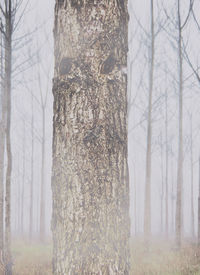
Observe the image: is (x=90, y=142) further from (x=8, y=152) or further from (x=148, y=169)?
(x=148, y=169)

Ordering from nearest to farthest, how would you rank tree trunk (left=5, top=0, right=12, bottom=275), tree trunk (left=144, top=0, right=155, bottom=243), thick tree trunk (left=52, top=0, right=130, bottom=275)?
thick tree trunk (left=52, top=0, right=130, bottom=275)
tree trunk (left=5, top=0, right=12, bottom=275)
tree trunk (left=144, top=0, right=155, bottom=243)

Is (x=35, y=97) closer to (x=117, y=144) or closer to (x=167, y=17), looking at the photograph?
(x=167, y=17)

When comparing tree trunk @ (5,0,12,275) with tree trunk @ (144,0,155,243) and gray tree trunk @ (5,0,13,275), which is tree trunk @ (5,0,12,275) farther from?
tree trunk @ (144,0,155,243)

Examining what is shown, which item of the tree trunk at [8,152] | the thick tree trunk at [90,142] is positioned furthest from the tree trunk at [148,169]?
the thick tree trunk at [90,142]

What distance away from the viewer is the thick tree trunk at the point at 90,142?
4.34ft

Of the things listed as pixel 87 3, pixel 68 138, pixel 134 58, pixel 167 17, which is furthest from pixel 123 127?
pixel 134 58

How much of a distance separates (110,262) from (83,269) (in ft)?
0.42

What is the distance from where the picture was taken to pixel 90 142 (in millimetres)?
1367

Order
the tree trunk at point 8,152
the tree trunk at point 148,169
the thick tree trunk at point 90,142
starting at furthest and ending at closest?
the tree trunk at point 148,169
the tree trunk at point 8,152
the thick tree trunk at point 90,142

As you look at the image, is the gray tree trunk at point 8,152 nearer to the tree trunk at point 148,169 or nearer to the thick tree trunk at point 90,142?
the thick tree trunk at point 90,142

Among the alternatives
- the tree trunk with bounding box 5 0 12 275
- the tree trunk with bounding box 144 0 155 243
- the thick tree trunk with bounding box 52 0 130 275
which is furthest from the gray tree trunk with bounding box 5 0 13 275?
the tree trunk with bounding box 144 0 155 243

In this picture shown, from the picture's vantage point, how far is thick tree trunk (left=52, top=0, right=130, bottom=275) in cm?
132

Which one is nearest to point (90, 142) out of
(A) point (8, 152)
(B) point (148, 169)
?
(A) point (8, 152)

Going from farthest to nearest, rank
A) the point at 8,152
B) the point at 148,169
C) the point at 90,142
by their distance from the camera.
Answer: the point at 148,169 → the point at 8,152 → the point at 90,142
